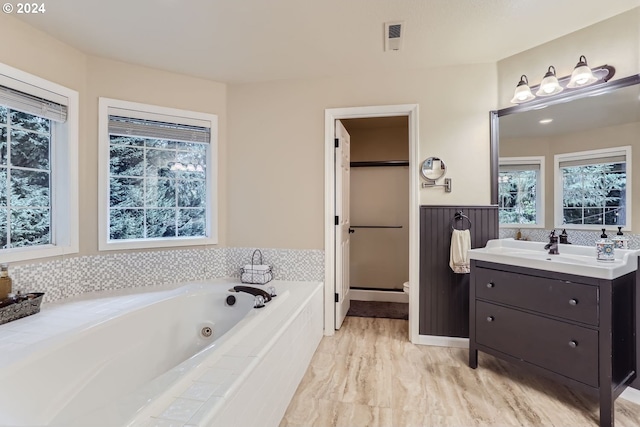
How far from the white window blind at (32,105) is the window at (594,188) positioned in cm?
360

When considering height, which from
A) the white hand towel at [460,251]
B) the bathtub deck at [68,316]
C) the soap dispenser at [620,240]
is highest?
the soap dispenser at [620,240]

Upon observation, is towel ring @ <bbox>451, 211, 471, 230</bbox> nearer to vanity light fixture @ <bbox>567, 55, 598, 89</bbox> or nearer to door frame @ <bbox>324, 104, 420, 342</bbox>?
door frame @ <bbox>324, 104, 420, 342</bbox>

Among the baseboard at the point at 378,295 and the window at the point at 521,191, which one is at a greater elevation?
the window at the point at 521,191

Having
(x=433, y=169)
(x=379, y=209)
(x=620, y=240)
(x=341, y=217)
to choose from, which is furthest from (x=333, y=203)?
(x=620, y=240)

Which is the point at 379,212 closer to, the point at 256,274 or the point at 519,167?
the point at 519,167

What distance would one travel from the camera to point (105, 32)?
2.07m

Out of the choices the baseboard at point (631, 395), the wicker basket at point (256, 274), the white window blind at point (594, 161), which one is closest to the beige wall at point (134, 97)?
the wicker basket at point (256, 274)

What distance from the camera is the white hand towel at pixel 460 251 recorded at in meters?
2.35

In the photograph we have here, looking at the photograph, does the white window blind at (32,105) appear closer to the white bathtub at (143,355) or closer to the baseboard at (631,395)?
the white bathtub at (143,355)

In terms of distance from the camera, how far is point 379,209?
12.9 feet

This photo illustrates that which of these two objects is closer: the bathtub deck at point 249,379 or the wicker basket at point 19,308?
the bathtub deck at point 249,379

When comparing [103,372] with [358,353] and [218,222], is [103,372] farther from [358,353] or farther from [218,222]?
[358,353]

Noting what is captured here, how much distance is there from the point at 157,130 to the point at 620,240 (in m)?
3.50

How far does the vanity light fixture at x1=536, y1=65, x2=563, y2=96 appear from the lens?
2035 mm
